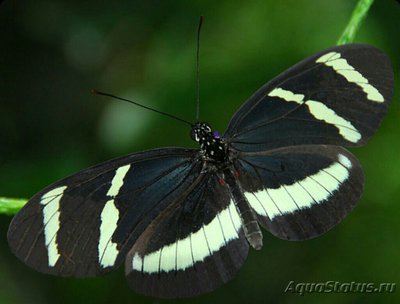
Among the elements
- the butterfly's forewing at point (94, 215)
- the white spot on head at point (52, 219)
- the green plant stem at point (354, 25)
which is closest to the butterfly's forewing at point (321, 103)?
the green plant stem at point (354, 25)

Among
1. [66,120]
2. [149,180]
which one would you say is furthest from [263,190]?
[66,120]

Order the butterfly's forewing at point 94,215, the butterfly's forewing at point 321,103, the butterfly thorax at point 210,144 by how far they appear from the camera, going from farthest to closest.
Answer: the butterfly thorax at point 210,144
the butterfly's forewing at point 321,103
the butterfly's forewing at point 94,215

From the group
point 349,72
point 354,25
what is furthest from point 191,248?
point 354,25

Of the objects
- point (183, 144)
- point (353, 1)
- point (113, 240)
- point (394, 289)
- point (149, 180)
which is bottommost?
point (394, 289)

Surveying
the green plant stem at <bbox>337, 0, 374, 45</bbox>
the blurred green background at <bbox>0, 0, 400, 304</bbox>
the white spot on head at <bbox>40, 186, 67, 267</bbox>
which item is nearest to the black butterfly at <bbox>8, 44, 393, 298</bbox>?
the white spot on head at <bbox>40, 186, 67, 267</bbox>

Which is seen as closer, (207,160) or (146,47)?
(207,160)

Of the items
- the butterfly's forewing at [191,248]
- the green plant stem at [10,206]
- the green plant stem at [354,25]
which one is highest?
the green plant stem at [354,25]

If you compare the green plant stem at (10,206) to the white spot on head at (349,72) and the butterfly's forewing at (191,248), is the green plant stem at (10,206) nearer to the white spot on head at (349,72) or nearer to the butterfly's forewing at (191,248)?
the butterfly's forewing at (191,248)

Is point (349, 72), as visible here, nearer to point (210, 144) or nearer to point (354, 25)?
point (354, 25)

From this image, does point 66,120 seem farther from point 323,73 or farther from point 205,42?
point 323,73
